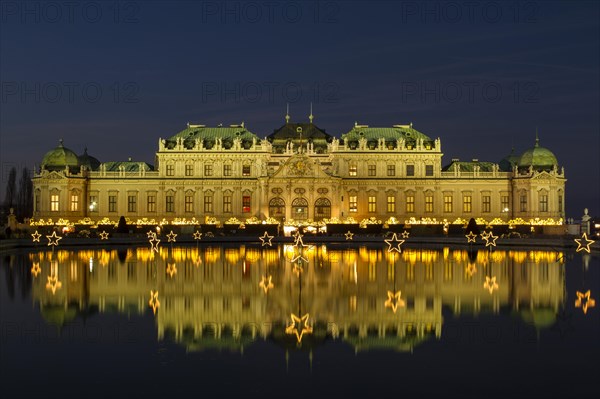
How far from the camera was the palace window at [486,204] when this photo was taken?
98750 mm

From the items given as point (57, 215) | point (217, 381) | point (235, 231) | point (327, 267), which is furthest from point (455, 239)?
point (217, 381)

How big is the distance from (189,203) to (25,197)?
97.5 feet

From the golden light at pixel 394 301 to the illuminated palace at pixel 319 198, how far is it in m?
68.2

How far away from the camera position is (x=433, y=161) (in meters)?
98.5

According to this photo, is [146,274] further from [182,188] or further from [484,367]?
[182,188]

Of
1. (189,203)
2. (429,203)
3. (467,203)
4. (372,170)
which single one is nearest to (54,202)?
(189,203)

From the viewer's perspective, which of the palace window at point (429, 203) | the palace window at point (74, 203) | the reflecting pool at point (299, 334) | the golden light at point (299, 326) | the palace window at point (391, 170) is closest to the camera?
the reflecting pool at point (299, 334)

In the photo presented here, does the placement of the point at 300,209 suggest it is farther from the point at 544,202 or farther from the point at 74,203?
the point at 544,202

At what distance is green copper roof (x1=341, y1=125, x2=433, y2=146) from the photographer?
9906 cm

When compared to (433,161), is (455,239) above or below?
below

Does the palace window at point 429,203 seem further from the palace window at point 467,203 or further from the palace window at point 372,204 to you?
the palace window at point 372,204

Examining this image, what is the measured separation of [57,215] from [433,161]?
47299 mm

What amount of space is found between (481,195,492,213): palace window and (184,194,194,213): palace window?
3681cm

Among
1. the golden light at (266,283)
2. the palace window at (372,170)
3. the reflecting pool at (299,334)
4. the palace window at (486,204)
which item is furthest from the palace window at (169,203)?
the golden light at (266,283)
